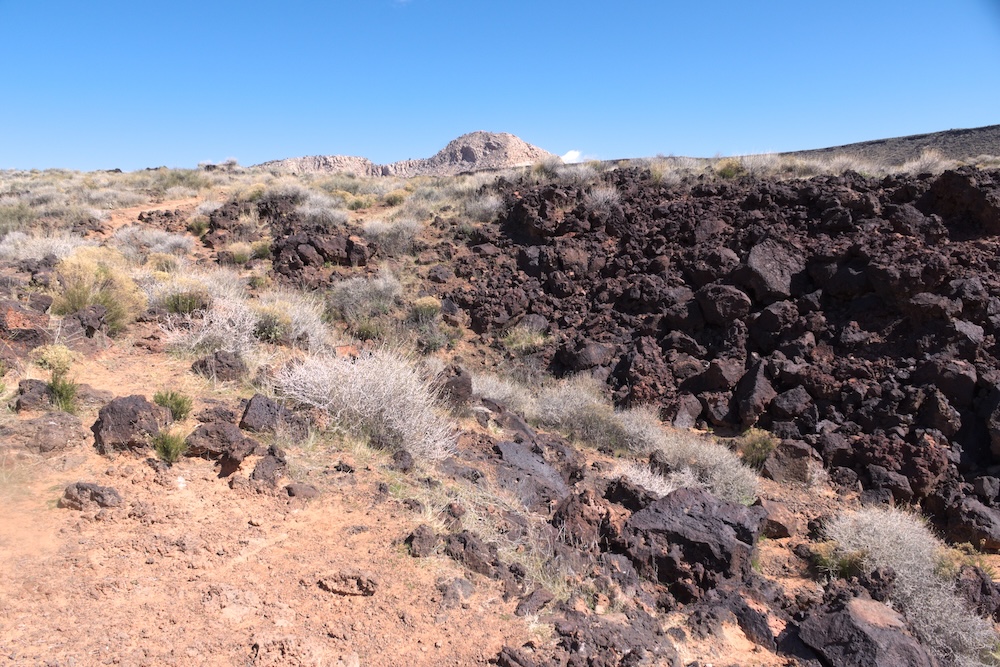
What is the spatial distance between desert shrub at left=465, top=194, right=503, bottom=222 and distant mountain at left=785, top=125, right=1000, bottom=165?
15.0 meters

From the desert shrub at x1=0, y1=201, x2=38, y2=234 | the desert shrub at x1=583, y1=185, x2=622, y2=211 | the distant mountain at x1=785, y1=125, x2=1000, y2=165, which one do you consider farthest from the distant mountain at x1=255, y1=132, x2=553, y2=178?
the desert shrub at x1=583, y1=185, x2=622, y2=211

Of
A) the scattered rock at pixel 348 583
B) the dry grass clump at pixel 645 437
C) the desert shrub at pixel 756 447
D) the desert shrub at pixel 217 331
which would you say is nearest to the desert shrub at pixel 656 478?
the dry grass clump at pixel 645 437

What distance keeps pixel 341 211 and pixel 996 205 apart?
40.0 ft

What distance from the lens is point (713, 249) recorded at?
975 centimetres

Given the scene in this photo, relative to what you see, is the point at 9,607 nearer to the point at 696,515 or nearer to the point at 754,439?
the point at 696,515

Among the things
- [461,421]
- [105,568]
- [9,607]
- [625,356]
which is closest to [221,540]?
[105,568]

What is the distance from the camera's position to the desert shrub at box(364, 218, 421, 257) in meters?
12.4

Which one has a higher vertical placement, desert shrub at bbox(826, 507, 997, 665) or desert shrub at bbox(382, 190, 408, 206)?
desert shrub at bbox(382, 190, 408, 206)

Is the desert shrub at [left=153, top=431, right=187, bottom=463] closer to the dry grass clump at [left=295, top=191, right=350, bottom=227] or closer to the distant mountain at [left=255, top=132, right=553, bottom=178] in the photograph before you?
the dry grass clump at [left=295, top=191, right=350, bottom=227]

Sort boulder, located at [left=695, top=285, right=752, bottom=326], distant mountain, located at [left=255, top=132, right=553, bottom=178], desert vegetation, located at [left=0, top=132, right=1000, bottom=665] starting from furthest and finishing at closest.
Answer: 1. distant mountain, located at [left=255, top=132, right=553, bottom=178]
2. boulder, located at [left=695, top=285, right=752, bottom=326]
3. desert vegetation, located at [left=0, top=132, right=1000, bottom=665]

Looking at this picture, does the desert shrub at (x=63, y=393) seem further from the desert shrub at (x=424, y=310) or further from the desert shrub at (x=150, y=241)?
the desert shrub at (x=150, y=241)

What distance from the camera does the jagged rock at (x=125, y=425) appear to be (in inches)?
149

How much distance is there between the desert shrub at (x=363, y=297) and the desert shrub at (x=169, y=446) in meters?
5.73

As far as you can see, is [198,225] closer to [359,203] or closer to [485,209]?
[359,203]
